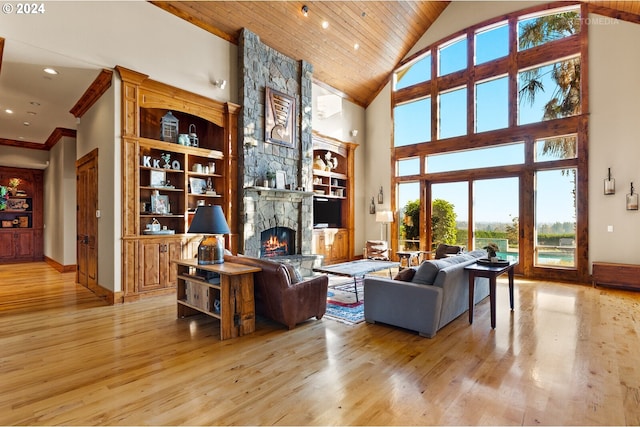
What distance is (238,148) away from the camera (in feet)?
21.2

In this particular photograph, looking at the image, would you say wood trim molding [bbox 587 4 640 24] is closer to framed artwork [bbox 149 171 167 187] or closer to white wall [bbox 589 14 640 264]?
white wall [bbox 589 14 640 264]

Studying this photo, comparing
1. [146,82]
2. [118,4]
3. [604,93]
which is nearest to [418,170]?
[604,93]

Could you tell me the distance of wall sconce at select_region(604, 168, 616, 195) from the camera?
6.05m

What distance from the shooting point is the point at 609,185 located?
6.07 metres

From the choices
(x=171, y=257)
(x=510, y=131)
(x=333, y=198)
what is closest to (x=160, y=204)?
(x=171, y=257)

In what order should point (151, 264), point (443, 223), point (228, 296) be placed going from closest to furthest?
point (228, 296)
point (151, 264)
point (443, 223)

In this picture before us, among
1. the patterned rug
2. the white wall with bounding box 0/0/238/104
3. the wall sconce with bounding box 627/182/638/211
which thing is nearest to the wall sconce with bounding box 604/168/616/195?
→ the wall sconce with bounding box 627/182/638/211

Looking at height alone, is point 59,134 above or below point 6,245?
above

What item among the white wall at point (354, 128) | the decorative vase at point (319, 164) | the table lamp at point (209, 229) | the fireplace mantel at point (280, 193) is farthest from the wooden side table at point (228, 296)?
the white wall at point (354, 128)

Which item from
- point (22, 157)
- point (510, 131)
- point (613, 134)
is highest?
point (510, 131)

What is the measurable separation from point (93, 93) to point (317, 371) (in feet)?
18.9

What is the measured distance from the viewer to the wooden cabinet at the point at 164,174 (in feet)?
16.3

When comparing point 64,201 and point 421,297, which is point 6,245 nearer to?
point 64,201

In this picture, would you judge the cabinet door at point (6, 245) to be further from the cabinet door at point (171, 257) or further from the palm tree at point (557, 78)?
the palm tree at point (557, 78)
